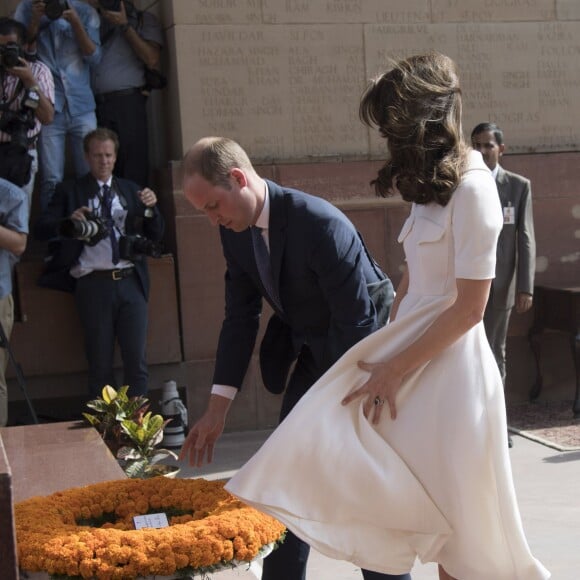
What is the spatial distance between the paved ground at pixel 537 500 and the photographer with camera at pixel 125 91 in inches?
87.9

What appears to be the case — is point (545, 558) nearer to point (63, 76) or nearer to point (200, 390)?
point (200, 390)

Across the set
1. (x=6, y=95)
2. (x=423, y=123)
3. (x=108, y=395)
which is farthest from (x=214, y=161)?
(x=6, y=95)

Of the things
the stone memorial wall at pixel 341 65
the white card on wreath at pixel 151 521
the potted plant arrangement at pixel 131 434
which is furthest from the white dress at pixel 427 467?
the stone memorial wall at pixel 341 65

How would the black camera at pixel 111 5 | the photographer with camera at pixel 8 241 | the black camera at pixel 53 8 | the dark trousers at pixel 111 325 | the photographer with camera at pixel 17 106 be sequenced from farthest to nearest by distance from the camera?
1. the black camera at pixel 111 5
2. the black camera at pixel 53 8
3. the dark trousers at pixel 111 325
4. the photographer with camera at pixel 17 106
5. the photographer with camera at pixel 8 241

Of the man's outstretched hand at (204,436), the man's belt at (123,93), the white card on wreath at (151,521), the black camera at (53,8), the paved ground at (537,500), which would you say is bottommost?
the paved ground at (537,500)

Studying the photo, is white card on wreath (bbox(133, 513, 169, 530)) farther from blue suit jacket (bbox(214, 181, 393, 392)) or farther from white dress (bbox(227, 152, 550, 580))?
blue suit jacket (bbox(214, 181, 393, 392))

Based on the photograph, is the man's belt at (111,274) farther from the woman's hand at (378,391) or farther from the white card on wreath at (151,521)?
the woman's hand at (378,391)

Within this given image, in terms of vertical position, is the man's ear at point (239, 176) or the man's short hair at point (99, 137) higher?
the man's ear at point (239, 176)

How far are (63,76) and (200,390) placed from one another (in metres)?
2.52

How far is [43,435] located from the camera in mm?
5664

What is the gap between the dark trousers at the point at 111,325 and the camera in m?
7.45

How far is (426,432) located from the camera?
9.74ft

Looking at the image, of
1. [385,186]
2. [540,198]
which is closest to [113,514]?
[385,186]

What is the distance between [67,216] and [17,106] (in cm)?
79
